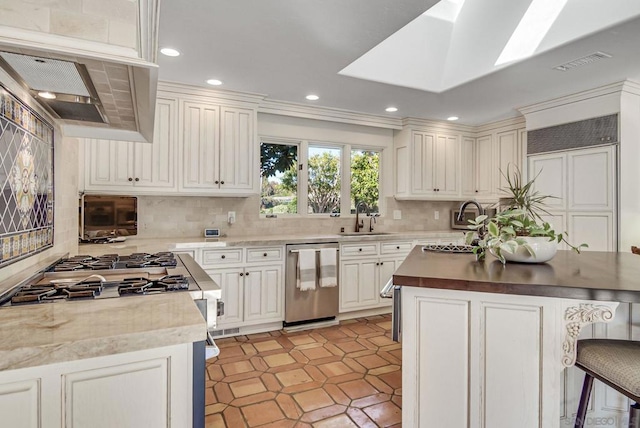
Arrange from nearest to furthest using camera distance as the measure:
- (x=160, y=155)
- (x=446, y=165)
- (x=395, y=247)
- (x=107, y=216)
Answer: (x=107, y=216)
(x=160, y=155)
(x=395, y=247)
(x=446, y=165)

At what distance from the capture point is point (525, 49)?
273 cm

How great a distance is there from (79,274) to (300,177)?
293 cm

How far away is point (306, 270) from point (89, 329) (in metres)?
2.72

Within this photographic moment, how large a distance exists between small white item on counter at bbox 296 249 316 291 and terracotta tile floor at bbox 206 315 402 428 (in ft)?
1.53

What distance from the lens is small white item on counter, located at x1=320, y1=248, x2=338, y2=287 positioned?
3576 millimetres

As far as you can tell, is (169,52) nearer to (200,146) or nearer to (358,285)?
(200,146)

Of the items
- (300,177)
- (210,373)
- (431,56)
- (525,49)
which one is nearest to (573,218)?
(525,49)

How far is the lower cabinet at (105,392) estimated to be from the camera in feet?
2.47

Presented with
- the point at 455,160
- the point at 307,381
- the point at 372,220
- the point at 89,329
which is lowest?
the point at 307,381

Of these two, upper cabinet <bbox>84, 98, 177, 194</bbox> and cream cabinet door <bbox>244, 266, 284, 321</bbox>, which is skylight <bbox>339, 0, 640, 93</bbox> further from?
cream cabinet door <bbox>244, 266, 284, 321</bbox>

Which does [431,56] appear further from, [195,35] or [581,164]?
[195,35]

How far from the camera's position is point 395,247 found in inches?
161

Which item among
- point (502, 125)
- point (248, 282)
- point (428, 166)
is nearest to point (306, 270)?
point (248, 282)

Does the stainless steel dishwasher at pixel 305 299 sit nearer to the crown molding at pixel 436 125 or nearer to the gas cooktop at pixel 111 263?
the gas cooktop at pixel 111 263
